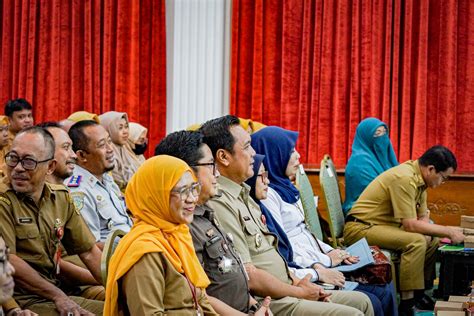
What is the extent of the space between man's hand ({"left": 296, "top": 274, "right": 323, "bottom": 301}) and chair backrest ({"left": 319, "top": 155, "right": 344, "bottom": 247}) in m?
1.59

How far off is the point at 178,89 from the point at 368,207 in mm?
3338

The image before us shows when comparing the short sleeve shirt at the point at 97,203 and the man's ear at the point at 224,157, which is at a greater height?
the man's ear at the point at 224,157

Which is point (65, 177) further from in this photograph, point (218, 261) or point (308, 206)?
point (308, 206)

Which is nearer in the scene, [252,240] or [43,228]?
[43,228]

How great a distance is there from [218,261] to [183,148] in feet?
1.42

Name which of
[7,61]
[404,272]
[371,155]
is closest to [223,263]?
[404,272]

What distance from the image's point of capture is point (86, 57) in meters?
8.37

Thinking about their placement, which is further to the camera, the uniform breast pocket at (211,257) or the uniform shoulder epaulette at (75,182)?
the uniform shoulder epaulette at (75,182)

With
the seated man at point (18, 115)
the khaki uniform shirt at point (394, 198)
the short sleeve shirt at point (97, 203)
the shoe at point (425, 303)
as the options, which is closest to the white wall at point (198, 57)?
the seated man at point (18, 115)

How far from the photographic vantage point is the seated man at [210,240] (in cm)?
295

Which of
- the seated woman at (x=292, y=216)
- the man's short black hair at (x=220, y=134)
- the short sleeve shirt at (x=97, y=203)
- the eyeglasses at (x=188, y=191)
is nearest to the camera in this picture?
the eyeglasses at (x=188, y=191)

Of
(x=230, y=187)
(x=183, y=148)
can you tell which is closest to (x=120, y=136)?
(x=230, y=187)

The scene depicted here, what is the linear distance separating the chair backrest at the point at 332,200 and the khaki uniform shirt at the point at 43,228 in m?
2.32

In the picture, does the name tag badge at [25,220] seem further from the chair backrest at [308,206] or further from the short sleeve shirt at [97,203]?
the chair backrest at [308,206]
